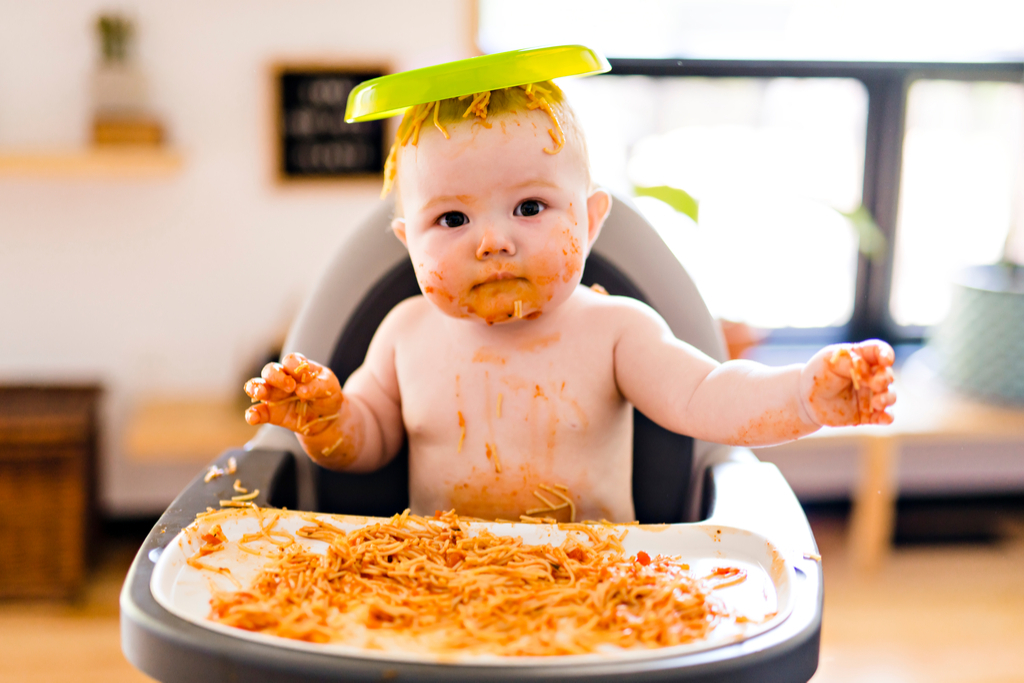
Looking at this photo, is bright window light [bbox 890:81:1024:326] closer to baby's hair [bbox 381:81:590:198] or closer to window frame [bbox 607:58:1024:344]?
window frame [bbox 607:58:1024:344]

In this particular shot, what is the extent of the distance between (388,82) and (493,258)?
0.15 meters

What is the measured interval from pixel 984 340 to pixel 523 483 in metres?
1.58

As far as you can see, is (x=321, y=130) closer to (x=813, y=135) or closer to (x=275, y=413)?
(x=813, y=135)

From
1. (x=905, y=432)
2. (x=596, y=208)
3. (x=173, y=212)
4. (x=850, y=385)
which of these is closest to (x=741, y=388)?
(x=850, y=385)

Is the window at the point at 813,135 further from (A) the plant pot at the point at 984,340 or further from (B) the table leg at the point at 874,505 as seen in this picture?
(B) the table leg at the point at 874,505

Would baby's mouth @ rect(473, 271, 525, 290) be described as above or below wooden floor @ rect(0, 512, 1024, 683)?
above

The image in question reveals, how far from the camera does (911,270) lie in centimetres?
236

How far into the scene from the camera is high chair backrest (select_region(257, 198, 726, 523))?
914 millimetres

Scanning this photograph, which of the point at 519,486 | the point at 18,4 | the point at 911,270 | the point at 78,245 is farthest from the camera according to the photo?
the point at 911,270

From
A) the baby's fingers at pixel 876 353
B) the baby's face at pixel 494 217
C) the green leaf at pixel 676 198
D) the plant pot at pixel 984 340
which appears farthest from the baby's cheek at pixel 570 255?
the plant pot at pixel 984 340

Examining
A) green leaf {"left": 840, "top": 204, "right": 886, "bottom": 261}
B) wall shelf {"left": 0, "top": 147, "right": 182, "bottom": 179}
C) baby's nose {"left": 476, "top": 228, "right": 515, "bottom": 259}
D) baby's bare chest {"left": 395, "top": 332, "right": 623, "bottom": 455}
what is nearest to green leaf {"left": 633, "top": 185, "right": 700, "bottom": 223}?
green leaf {"left": 840, "top": 204, "right": 886, "bottom": 261}

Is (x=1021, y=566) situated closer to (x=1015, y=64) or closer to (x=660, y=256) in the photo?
(x=1015, y=64)

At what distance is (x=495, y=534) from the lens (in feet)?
2.19

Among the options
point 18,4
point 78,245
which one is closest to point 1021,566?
point 78,245
